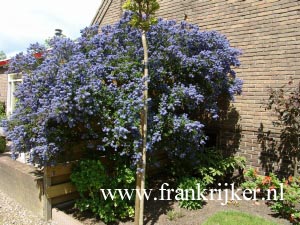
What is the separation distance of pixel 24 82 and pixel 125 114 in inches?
72.6

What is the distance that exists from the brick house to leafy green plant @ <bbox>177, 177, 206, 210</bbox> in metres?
1.70

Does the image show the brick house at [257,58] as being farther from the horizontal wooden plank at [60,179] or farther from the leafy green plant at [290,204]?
the horizontal wooden plank at [60,179]

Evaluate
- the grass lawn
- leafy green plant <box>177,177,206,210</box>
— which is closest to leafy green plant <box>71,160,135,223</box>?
leafy green plant <box>177,177,206,210</box>

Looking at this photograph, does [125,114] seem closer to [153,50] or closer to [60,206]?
[153,50]

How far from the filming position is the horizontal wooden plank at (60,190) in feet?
15.7

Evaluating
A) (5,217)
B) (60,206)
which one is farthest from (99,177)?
(5,217)

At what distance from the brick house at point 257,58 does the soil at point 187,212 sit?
1.17m

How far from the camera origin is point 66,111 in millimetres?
3885

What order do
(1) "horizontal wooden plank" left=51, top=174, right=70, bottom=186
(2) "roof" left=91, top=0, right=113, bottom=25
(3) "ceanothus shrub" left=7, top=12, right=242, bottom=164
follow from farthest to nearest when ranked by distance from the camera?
(2) "roof" left=91, top=0, right=113, bottom=25, (1) "horizontal wooden plank" left=51, top=174, right=70, bottom=186, (3) "ceanothus shrub" left=7, top=12, right=242, bottom=164

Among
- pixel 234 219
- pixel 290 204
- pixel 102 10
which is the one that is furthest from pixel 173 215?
pixel 102 10

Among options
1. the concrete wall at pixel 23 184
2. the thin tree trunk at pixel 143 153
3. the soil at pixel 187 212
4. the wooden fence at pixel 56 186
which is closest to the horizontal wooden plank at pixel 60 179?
the wooden fence at pixel 56 186

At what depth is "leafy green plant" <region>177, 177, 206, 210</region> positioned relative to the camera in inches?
197

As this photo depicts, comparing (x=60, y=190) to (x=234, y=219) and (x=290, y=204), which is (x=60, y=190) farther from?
(x=290, y=204)

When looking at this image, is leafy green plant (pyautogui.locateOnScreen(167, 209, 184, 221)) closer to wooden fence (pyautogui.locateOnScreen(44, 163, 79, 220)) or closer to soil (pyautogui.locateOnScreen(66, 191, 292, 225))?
soil (pyautogui.locateOnScreen(66, 191, 292, 225))
